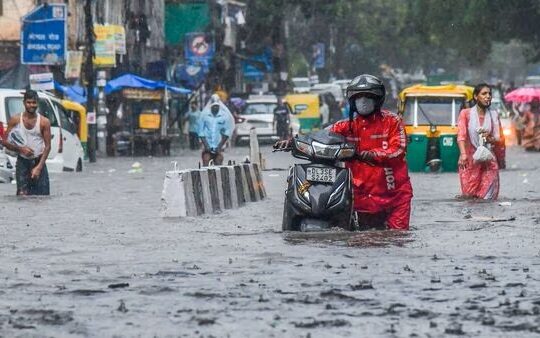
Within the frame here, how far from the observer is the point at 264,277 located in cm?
1068

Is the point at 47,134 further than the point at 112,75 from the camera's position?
No

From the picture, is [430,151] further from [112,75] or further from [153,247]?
[112,75]

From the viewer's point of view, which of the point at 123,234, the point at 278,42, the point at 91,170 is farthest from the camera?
the point at 278,42

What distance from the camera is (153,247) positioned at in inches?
530

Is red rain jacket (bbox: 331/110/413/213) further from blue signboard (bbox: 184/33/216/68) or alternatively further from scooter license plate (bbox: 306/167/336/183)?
blue signboard (bbox: 184/33/216/68)

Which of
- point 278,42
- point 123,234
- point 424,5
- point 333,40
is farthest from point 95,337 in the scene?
point 333,40

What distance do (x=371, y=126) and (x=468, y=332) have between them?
216 inches

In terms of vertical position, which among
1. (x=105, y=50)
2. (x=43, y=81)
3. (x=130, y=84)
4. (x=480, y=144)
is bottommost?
(x=480, y=144)

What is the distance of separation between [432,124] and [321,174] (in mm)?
20324

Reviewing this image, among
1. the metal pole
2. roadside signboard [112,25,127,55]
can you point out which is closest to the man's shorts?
the metal pole

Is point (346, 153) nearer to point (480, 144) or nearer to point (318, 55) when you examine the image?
point (480, 144)

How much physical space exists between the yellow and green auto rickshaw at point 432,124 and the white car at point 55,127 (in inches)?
259

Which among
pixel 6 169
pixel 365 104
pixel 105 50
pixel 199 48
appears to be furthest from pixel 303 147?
pixel 199 48

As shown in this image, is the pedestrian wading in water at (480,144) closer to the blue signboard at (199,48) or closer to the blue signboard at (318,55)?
the blue signboard at (199,48)
